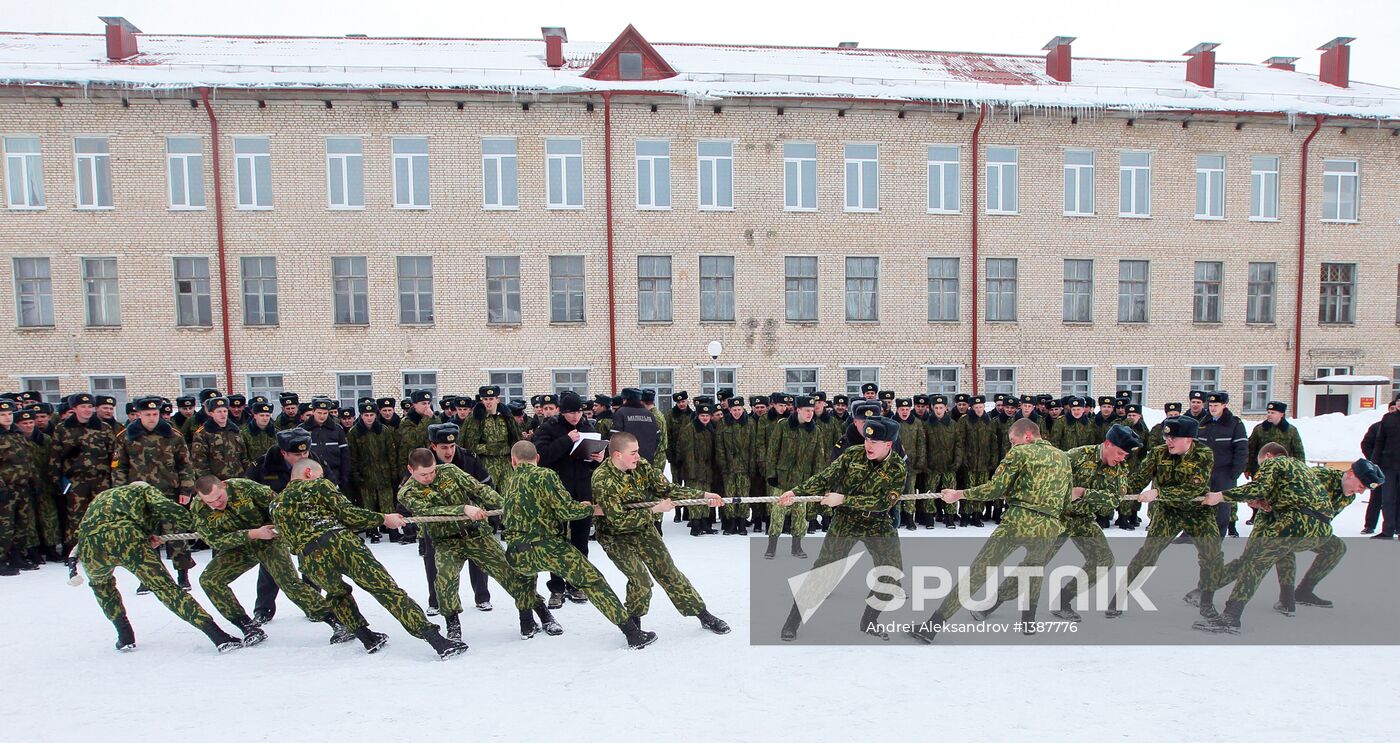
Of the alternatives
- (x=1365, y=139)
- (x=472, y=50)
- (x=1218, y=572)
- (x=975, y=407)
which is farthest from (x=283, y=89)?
(x=1365, y=139)

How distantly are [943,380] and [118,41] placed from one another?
2193 centimetres

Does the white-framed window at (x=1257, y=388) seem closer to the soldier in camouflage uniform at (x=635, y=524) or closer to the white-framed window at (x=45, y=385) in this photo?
the soldier in camouflage uniform at (x=635, y=524)

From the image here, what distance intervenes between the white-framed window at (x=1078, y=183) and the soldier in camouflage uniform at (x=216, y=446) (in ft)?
60.6

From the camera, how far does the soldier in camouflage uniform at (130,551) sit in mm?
5941

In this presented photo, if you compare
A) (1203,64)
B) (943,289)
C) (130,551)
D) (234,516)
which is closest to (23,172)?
(130,551)

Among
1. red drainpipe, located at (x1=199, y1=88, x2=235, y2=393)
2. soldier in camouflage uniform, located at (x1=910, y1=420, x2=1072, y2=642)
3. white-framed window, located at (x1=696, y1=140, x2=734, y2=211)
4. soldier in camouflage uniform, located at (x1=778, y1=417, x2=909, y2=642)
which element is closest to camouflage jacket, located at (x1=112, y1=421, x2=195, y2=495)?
soldier in camouflage uniform, located at (x1=778, y1=417, x2=909, y2=642)

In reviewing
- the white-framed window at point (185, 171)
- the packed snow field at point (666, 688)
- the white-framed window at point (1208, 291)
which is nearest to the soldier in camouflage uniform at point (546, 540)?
the packed snow field at point (666, 688)

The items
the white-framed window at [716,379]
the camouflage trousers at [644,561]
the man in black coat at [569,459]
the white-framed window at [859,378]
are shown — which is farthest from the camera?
the white-framed window at [859,378]

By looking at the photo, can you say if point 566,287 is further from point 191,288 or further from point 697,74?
point 191,288

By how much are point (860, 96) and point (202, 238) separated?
51.3ft

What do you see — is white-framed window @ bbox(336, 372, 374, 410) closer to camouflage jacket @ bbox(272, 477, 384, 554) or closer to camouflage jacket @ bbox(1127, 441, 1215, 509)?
camouflage jacket @ bbox(272, 477, 384, 554)

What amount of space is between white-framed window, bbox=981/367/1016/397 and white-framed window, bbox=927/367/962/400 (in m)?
0.71

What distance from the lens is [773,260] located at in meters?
17.8

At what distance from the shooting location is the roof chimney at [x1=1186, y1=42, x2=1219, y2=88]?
2039 centimetres
